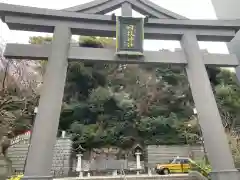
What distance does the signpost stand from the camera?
7066 millimetres

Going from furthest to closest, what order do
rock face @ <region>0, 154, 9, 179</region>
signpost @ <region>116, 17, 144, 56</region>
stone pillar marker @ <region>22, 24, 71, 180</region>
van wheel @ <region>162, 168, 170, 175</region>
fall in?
1. van wheel @ <region>162, 168, 170, 175</region>
2. rock face @ <region>0, 154, 9, 179</region>
3. signpost @ <region>116, 17, 144, 56</region>
4. stone pillar marker @ <region>22, 24, 71, 180</region>

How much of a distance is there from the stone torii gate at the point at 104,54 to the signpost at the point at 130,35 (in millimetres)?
215

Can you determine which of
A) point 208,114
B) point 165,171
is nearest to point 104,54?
point 208,114

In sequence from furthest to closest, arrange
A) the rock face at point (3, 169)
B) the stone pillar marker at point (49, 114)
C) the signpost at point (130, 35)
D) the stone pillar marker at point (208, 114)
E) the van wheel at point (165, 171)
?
the van wheel at point (165, 171) < the rock face at point (3, 169) < the signpost at point (130, 35) < the stone pillar marker at point (208, 114) < the stone pillar marker at point (49, 114)

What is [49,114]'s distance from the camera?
5.94 m

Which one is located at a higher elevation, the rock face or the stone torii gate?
the stone torii gate

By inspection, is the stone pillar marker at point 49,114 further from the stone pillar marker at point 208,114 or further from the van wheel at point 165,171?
the van wheel at point 165,171

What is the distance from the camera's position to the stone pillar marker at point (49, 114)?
18.0 feet

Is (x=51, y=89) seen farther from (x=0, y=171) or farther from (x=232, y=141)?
(x=232, y=141)

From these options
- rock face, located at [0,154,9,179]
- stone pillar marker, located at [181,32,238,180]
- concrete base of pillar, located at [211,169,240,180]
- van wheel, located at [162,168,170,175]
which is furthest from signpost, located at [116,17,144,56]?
van wheel, located at [162,168,170,175]

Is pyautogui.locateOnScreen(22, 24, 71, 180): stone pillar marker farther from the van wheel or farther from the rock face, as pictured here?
the van wheel

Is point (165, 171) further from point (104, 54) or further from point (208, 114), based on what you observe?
point (104, 54)

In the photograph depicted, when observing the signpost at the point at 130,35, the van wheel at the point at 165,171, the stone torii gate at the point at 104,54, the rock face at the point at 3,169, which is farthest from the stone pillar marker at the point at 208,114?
the rock face at the point at 3,169

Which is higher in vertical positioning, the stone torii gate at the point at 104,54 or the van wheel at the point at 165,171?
the stone torii gate at the point at 104,54
